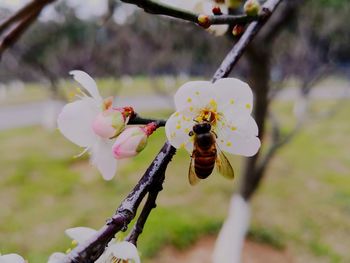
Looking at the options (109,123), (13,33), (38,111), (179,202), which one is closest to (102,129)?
(109,123)

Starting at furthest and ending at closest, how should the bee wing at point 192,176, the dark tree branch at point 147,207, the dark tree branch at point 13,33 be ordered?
the dark tree branch at point 13,33 → the bee wing at point 192,176 → the dark tree branch at point 147,207

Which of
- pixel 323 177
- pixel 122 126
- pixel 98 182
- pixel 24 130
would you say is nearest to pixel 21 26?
pixel 122 126

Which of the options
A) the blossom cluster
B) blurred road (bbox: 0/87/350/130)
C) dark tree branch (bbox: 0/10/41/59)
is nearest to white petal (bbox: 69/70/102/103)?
the blossom cluster

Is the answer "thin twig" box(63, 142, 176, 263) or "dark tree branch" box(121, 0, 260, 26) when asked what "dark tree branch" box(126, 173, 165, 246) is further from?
"dark tree branch" box(121, 0, 260, 26)

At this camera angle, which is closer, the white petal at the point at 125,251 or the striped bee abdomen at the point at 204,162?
the white petal at the point at 125,251

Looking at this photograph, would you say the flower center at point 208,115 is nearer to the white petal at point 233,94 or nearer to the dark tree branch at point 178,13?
the white petal at point 233,94

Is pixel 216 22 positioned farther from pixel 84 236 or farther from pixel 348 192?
pixel 348 192

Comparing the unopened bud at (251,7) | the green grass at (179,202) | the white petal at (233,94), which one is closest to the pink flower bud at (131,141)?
the white petal at (233,94)
